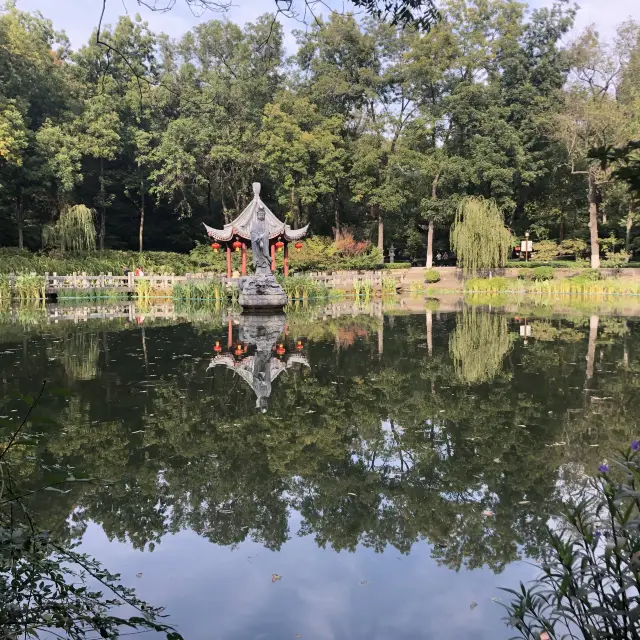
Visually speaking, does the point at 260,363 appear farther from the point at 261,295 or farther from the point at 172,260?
the point at 172,260

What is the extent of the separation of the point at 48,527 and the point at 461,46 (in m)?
31.8

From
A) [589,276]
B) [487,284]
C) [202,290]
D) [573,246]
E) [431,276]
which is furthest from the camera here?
[573,246]

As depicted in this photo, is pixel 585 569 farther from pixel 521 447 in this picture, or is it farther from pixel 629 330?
pixel 629 330

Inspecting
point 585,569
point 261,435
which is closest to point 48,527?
point 261,435

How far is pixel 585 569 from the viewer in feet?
5.34

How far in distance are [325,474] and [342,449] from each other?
49 centimetres

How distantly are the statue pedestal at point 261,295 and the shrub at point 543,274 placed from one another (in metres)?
14.6

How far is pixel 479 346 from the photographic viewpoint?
31.5ft

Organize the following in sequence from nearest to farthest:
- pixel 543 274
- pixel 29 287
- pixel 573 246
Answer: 1. pixel 29 287
2. pixel 543 274
3. pixel 573 246

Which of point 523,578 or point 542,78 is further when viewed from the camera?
point 542,78

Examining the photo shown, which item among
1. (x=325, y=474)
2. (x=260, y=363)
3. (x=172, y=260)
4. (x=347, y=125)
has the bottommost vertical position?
(x=325, y=474)

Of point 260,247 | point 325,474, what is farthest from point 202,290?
point 325,474

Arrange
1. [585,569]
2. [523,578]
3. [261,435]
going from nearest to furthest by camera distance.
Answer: [585,569] → [523,578] → [261,435]

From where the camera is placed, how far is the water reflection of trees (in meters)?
3.26
